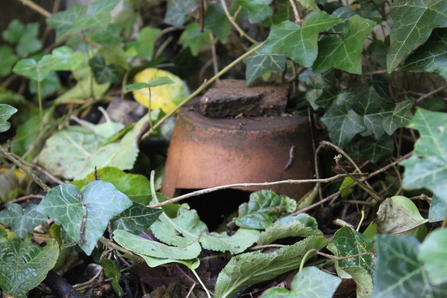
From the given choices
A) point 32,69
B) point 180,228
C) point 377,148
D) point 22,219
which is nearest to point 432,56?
point 377,148

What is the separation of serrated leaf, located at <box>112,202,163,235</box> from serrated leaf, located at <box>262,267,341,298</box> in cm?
36

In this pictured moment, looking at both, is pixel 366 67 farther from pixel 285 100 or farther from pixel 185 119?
pixel 185 119

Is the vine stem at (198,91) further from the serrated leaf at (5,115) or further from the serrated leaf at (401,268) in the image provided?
the serrated leaf at (401,268)

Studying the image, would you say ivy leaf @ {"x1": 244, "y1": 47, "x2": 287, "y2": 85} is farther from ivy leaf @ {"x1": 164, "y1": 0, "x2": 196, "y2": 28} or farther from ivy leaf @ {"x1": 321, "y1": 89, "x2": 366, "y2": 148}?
ivy leaf @ {"x1": 164, "y1": 0, "x2": 196, "y2": 28}

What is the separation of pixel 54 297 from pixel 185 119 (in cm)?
59

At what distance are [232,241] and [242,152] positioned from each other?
0.24 m

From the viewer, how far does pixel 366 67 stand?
150 cm

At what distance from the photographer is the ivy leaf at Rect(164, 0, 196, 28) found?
5.92 feet

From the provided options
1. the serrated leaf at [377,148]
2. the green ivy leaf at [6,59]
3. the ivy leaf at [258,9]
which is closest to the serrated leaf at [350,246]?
the serrated leaf at [377,148]

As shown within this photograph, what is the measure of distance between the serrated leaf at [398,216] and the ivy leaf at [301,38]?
1.32ft

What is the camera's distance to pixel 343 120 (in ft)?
4.10

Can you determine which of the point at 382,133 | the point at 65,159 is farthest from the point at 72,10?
the point at 382,133

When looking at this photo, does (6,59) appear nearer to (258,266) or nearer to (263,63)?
(263,63)

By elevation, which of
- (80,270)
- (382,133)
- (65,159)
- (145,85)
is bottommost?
(80,270)
